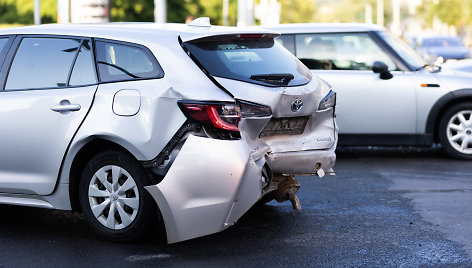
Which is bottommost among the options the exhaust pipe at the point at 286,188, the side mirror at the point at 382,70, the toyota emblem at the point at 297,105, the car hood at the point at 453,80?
the exhaust pipe at the point at 286,188

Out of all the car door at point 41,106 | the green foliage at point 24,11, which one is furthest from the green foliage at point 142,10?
the car door at point 41,106

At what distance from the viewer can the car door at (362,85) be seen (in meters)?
10.5

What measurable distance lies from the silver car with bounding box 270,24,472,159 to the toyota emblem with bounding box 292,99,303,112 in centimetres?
419

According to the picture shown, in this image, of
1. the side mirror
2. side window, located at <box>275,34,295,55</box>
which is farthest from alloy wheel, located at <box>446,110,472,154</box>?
side window, located at <box>275,34,295,55</box>

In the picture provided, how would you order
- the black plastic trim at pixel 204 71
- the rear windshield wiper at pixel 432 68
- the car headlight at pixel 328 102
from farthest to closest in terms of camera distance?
the rear windshield wiper at pixel 432 68
the car headlight at pixel 328 102
the black plastic trim at pixel 204 71

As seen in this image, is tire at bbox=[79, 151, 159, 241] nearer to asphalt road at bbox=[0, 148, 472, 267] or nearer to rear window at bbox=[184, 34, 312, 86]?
asphalt road at bbox=[0, 148, 472, 267]

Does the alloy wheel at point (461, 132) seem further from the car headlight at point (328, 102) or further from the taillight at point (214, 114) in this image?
the taillight at point (214, 114)

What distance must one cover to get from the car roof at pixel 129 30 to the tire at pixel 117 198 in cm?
89

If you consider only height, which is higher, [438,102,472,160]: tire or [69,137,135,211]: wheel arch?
[69,137,135,211]: wheel arch

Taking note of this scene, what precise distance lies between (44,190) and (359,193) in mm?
3233

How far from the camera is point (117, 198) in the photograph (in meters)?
6.12

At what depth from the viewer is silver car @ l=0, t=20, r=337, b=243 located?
5.75 metres

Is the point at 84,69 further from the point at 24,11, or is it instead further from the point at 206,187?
the point at 24,11

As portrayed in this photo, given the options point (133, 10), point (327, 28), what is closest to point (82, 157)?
point (327, 28)
